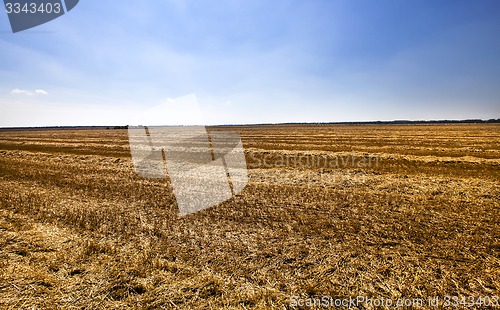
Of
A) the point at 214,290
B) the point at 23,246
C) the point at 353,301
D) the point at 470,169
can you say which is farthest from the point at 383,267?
the point at 470,169

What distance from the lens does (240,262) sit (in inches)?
217

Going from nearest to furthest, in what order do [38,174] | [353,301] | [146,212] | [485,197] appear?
[353,301] < [146,212] < [485,197] < [38,174]

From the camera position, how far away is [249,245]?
20.6 feet

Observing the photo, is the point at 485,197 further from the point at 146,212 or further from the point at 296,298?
the point at 146,212

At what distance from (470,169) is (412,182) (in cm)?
591

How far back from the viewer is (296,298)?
4.40 meters

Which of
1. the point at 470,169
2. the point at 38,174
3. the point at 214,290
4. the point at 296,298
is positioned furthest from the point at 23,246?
the point at 470,169

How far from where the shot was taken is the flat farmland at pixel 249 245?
4535 mm

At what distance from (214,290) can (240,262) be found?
3.33 feet

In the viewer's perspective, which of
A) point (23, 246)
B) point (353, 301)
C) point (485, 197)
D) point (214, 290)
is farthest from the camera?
point (485, 197)

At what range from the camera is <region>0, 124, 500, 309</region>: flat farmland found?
14.9 feet

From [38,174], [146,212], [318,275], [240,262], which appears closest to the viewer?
[318,275]

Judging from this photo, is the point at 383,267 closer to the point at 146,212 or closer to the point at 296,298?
the point at 296,298

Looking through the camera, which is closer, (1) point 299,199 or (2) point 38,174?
(1) point 299,199
